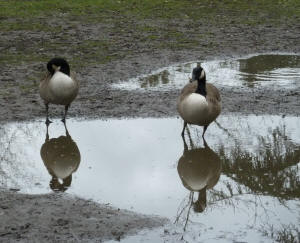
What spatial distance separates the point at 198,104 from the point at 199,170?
109 centimetres

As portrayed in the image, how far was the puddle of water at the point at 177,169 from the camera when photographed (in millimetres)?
5863

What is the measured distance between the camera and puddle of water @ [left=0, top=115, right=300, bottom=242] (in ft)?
19.2

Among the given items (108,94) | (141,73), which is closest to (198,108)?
(108,94)

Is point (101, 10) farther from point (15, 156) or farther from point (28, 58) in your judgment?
point (15, 156)

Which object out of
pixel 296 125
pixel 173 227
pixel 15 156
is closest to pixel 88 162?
pixel 15 156

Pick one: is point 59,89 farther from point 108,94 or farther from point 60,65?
point 108,94

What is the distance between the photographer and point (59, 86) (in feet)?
30.4

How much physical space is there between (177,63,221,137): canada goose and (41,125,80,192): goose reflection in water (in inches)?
62.5

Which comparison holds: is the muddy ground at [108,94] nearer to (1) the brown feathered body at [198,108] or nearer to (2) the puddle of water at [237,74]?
(2) the puddle of water at [237,74]

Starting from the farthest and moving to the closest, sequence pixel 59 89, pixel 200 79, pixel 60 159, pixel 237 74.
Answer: pixel 237 74 < pixel 59 89 < pixel 200 79 < pixel 60 159

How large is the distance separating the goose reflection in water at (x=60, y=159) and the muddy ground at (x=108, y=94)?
505 millimetres

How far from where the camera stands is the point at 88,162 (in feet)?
24.9

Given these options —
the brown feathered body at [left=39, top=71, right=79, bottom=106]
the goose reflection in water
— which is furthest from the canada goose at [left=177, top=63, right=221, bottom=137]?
the brown feathered body at [left=39, top=71, right=79, bottom=106]

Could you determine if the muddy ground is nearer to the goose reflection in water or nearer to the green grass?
the green grass
